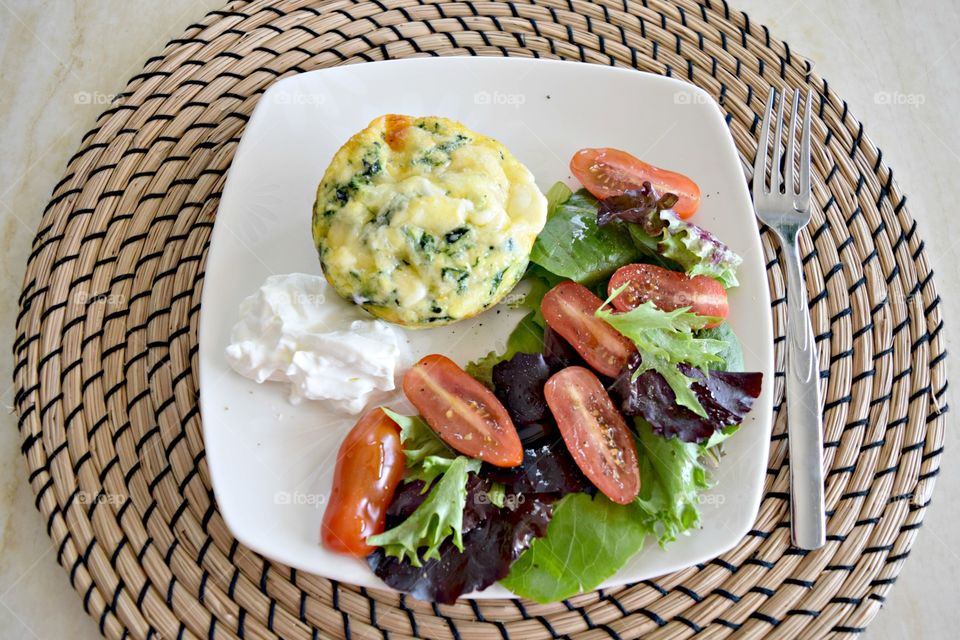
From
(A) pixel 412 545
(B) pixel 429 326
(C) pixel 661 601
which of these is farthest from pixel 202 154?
(C) pixel 661 601

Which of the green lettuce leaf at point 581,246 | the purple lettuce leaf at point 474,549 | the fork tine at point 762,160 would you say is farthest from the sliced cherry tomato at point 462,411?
the fork tine at point 762,160

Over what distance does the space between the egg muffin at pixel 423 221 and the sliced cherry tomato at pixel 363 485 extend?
468mm

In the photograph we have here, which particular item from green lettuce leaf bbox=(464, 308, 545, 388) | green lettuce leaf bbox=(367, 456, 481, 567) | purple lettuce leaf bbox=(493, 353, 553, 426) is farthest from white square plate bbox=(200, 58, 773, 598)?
purple lettuce leaf bbox=(493, 353, 553, 426)

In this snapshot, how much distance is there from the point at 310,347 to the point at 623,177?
150cm

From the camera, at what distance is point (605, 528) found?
3.08m

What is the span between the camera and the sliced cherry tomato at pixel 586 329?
3.25 m

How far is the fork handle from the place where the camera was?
3379 millimetres

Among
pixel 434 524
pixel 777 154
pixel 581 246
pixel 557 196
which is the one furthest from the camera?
pixel 777 154

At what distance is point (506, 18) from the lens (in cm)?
398

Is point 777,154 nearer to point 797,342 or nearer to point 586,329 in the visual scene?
point 797,342

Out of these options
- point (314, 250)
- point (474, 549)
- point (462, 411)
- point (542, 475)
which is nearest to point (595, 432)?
point (542, 475)

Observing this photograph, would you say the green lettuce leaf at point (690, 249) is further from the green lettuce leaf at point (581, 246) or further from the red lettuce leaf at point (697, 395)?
the red lettuce leaf at point (697, 395)

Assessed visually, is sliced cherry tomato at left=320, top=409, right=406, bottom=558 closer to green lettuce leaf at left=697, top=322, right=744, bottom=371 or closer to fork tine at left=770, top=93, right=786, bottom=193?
green lettuce leaf at left=697, top=322, right=744, bottom=371

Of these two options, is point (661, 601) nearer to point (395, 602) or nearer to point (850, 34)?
point (395, 602)
